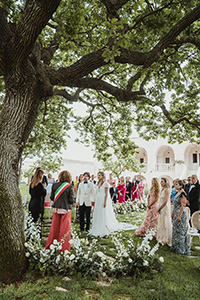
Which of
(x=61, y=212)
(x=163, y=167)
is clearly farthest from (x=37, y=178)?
(x=163, y=167)

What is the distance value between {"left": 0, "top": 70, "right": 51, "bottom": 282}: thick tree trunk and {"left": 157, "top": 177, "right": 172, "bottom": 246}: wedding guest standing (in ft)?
15.3

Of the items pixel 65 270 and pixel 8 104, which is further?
pixel 8 104


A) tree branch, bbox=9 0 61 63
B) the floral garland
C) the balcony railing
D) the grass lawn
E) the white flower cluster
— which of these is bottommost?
the grass lawn

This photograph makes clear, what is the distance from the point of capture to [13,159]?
14.5ft

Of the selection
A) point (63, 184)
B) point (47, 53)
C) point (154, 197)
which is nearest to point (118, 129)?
point (154, 197)

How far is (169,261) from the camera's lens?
5.22m

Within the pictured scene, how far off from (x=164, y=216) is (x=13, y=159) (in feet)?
17.5

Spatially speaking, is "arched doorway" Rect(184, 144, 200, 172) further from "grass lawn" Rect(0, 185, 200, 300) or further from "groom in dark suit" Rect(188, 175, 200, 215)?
"grass lawn" Rect(0, 185, 200, 300)

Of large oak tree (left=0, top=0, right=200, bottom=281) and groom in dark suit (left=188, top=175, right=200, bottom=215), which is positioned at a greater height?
large oak tree (left=0, top=0, right=200, bottom=281)

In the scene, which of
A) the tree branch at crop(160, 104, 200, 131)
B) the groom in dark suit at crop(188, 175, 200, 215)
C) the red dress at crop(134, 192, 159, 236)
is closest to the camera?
the red dress at crop(134, 192, 159, 236)

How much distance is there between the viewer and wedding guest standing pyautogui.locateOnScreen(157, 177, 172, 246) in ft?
23.0

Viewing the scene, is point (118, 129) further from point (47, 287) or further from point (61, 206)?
point (47, 287)

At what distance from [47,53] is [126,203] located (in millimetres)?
10693

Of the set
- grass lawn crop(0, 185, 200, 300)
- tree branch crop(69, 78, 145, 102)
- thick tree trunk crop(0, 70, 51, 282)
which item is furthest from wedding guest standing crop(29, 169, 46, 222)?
tree branch crop(69, 78, 145, 102)
